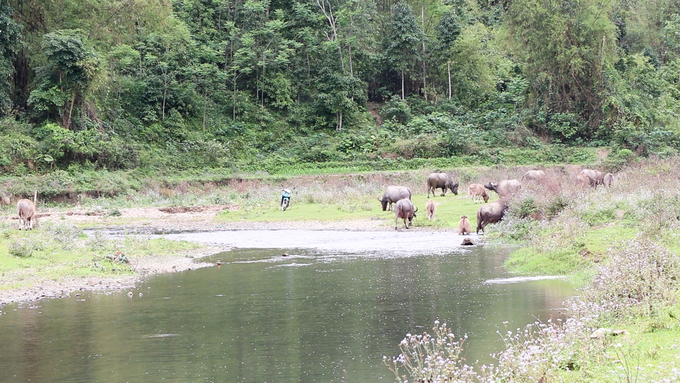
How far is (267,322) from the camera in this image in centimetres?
1409

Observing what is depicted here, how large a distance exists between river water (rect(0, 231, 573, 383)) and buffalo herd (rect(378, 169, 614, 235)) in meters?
5.52

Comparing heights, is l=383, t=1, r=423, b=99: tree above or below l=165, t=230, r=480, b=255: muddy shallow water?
above

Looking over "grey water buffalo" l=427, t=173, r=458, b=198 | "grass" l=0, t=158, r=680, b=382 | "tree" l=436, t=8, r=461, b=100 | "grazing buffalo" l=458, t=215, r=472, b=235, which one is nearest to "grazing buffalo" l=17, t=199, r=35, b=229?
"grass" l=0, t=158, r=680, b=382

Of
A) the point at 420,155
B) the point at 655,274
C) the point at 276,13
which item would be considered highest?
the point at 276,13

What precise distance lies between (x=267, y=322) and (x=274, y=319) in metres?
0.27

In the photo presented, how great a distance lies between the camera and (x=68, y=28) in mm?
54031

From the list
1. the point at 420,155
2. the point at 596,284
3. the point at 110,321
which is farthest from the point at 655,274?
the point at 420,155

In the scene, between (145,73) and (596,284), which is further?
(145,73)

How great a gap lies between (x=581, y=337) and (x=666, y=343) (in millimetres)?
1283

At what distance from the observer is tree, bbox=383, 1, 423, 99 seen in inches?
2653

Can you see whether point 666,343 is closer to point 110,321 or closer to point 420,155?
point 110,321

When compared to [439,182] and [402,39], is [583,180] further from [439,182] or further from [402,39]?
[402,39]

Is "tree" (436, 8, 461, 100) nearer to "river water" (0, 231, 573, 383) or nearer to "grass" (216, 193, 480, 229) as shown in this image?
"grass" (216, 193, 480, 229)

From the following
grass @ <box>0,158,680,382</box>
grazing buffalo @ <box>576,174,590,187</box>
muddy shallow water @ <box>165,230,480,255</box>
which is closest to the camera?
grass @ <box>0,158,680,382</box>
